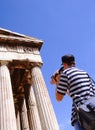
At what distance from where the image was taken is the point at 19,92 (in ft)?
98.6

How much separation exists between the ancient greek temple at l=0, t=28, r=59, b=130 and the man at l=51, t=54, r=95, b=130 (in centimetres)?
1509

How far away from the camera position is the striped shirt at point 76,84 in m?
4.80

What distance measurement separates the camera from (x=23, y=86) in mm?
29078

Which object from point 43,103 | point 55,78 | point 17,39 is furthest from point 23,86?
point 55,78

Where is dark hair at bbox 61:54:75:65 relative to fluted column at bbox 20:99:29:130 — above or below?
below

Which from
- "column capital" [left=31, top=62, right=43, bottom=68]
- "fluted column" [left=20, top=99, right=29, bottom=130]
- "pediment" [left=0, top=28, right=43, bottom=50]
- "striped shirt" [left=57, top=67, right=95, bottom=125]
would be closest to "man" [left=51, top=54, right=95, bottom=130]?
"striped shirt" [left=57, top=67, right=95, bottom=125]

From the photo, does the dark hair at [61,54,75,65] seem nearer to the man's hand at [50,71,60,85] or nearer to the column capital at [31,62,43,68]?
the man's hand at [50,71,60,85]

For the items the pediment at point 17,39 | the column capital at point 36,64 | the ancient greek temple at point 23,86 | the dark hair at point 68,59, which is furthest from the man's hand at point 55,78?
the pediment at point 17,39

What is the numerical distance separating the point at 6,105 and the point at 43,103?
346cm

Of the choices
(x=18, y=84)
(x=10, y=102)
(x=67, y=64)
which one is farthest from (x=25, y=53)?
(x=67, y=64)

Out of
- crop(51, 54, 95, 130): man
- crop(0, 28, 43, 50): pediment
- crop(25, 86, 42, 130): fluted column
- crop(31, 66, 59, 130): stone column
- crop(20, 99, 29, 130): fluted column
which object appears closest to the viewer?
crop(51, 54, 95, 130): man

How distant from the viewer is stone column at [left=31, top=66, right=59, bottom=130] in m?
20.9

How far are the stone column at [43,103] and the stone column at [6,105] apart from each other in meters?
2.61

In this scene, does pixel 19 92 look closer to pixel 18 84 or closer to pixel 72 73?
pixel 18 84
